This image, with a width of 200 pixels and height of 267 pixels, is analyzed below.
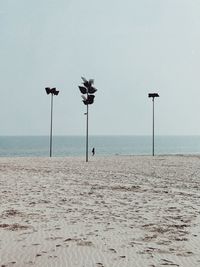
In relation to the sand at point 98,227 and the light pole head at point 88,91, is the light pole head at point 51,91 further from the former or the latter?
the sand at point 98,227

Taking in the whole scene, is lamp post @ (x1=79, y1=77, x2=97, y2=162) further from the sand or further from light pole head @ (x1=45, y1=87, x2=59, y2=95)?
the sand

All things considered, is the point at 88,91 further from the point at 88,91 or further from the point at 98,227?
the point at 98,227

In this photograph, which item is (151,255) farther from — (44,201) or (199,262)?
(44,201)

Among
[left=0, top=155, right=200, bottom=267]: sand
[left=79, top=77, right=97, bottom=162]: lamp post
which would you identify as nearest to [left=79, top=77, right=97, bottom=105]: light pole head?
[left=79, top=77, right=97, bottom=162]: lamp post

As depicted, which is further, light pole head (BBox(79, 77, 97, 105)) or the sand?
light pole head (BBox(79, 77, 97, 105))

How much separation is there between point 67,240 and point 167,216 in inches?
149

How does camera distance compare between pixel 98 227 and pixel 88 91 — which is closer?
pixel 98 227

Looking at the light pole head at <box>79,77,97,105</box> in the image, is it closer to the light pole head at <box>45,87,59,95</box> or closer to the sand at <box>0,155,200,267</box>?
the light pole head at <box>45,87,59,95</box>

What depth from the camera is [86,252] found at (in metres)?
8.80

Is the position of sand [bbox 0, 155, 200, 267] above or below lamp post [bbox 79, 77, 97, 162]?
below

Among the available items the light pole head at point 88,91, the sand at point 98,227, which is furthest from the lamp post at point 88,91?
the sand at point 98,227

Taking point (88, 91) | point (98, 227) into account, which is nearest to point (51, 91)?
point (88, 91)

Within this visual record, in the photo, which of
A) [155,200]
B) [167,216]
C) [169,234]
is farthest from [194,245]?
[155,200]

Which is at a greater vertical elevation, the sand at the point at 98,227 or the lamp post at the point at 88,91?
the lamp post at the point at 88,91
